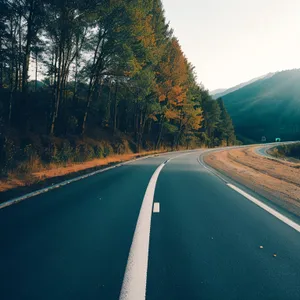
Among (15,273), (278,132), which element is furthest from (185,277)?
(278,132)

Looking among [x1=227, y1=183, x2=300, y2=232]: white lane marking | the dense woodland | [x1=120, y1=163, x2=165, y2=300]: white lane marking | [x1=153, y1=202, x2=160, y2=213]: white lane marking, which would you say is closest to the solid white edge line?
[x1=120, y1=163, x2=165, y2=300]: white lane marking

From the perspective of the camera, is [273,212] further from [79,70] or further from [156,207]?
[79,70]

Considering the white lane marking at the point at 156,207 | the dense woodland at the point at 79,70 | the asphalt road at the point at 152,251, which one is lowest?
the white lane marking at the point at 156,207

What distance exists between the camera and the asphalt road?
105 inches

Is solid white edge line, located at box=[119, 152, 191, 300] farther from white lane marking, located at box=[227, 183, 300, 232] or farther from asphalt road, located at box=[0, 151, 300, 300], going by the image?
white lane marking, located at box=[227, 183, 300, 232]

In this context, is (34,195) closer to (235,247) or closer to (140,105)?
(235,247)

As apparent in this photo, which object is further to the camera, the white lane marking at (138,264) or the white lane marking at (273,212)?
the white lane marking at (273,212)

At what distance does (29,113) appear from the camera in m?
21.2

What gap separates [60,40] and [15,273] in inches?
695

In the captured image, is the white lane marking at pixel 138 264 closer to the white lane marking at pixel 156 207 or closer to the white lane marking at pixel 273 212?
the white lane marking at pixel 156 207

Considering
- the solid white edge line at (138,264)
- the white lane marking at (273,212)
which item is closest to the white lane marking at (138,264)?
the solid white edge line at (138,264)

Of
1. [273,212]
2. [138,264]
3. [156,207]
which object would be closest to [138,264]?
[138,264]

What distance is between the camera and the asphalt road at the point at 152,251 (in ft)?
8.76

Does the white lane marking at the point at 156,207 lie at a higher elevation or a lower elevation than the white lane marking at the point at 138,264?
lower
